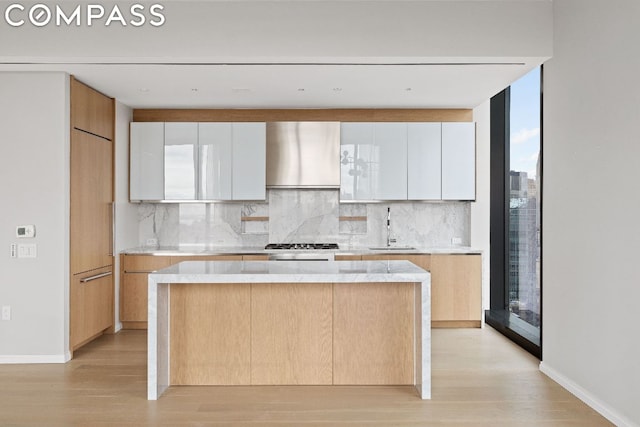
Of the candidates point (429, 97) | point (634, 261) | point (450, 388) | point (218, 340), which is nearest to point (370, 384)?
point (450, 388)

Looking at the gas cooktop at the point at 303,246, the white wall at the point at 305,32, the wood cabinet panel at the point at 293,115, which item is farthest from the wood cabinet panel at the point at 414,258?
the white wall at the point at 305,32

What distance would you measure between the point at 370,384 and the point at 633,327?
1710 millimetres

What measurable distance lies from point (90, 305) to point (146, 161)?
1.72 meters

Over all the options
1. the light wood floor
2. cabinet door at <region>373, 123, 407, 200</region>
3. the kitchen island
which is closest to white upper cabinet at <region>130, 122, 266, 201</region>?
cabinet door at <region>373, 123, 407, 200</region>

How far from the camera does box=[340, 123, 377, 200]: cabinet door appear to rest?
19.6 feet

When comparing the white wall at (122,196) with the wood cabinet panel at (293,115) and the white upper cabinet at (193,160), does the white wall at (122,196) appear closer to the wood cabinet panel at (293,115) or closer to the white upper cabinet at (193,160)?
the white upper cabinet at (193,160)

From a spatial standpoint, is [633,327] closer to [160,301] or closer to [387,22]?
[387,22]

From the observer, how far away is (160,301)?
11.8 feet

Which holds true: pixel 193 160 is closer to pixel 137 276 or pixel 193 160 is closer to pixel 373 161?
pixel 137 276

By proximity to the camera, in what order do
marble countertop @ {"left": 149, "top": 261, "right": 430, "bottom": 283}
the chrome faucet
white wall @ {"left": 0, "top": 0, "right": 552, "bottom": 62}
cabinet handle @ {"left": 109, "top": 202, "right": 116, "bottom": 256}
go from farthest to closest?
the chrome faucet, cabinet handle @ {"left": 109, "top": 202, "right": 116, "bottom": 256}, white wall @ {"left": 0, "top": 0, "right": 552, "bottom": 62}, marble countertop @ {"left": 149, "top": 261, "right": 430, "bottom": 283}

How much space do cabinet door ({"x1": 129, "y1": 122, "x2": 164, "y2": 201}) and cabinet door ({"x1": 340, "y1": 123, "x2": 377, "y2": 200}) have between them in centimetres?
201

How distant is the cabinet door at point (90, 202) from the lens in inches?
184

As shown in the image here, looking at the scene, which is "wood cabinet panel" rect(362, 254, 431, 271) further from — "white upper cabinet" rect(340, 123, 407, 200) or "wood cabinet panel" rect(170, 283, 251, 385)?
"wood cabinet panel" rect(170, 283, 251, 385)

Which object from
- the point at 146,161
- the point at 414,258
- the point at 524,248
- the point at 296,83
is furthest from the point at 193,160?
the point at 524,248
